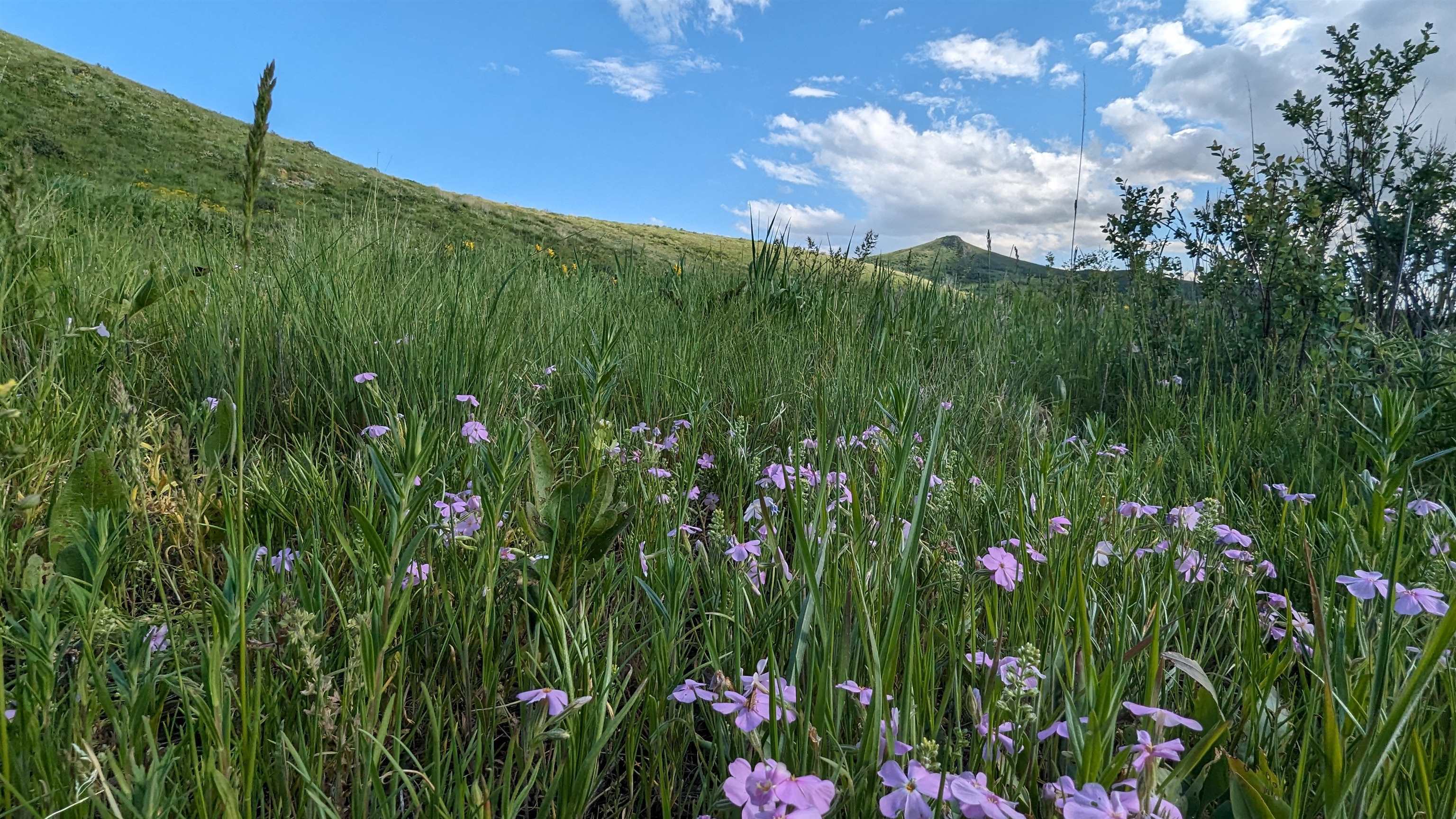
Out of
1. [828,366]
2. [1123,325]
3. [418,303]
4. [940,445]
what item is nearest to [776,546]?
[940,445]

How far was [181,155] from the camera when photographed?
1000 inches

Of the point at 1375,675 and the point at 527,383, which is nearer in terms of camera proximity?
the point at 1375,675

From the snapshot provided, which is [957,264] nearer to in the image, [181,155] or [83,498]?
[83,498]

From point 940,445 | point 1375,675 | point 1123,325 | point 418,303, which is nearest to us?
point 1375,675

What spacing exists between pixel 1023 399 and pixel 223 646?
10.8 ft

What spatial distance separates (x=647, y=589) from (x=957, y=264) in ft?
20.9

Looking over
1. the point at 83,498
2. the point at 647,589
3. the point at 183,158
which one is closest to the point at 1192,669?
the point at 647,589

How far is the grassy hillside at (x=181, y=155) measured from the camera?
71.4 feet

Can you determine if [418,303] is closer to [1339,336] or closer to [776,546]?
[776,546]

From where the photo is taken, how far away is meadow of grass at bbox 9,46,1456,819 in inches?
33.9

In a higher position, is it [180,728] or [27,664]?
[27,664]

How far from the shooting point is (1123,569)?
1.53 m

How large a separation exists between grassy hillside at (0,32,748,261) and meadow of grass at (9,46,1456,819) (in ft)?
51.6

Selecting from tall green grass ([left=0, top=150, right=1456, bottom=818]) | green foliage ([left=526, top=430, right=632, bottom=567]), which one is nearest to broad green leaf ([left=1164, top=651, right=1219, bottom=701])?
tall green grass ([left=0, top=150, right=1456, bottom=818])
